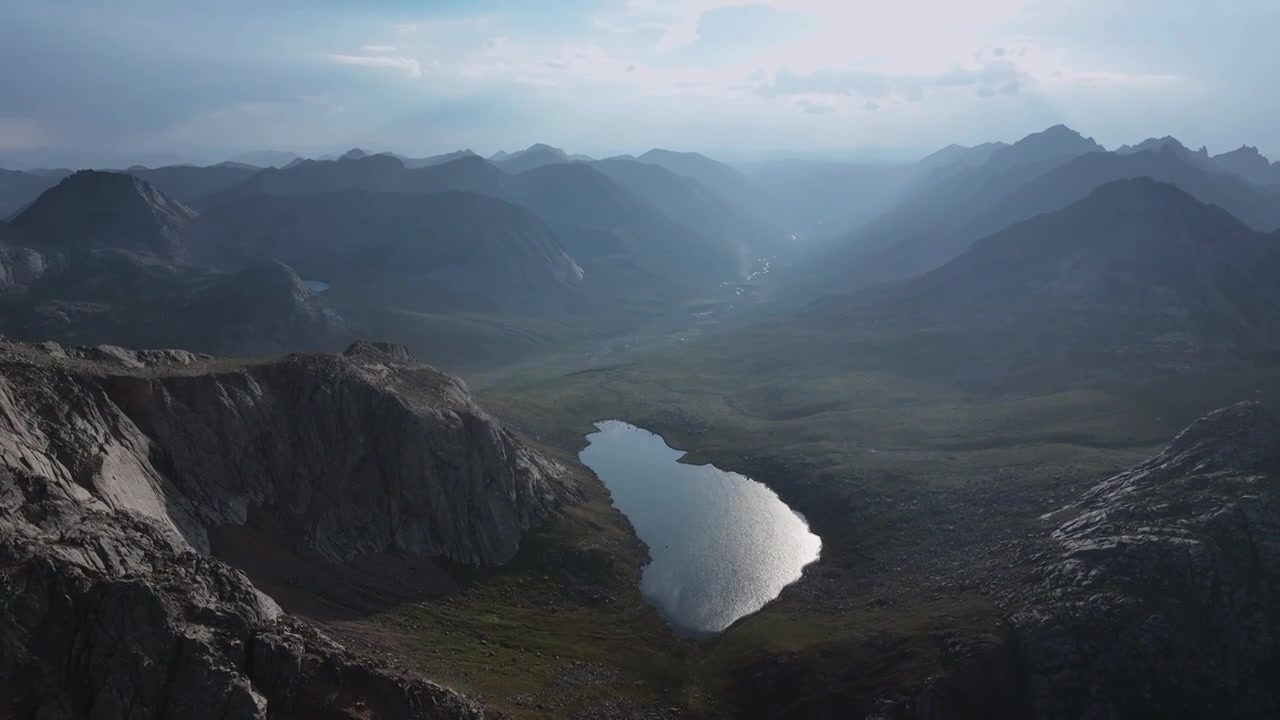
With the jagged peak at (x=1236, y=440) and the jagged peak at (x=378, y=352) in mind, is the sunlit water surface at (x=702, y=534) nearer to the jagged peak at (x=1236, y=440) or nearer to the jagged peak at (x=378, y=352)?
the jagged peak at (x=378, y=352)

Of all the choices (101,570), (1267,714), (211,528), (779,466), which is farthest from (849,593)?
(101,570)

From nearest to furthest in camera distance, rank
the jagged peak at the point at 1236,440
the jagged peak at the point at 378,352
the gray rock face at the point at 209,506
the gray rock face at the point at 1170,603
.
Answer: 1. the gray rock face at the point at 209,506
2. the gray rock face at the point at 1170,603
3. the jagged peak at the point at 1236,440
4. the jagged peak at the point at 378,352

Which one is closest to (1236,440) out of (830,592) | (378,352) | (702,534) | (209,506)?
(830,592)

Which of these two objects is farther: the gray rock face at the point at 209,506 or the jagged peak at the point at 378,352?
the jagged peak at the point at 378,352

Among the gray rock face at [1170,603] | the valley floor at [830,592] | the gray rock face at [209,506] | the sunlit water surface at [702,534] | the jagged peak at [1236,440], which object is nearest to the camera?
the gray rock face at [209,506]

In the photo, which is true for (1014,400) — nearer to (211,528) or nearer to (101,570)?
(211,528)

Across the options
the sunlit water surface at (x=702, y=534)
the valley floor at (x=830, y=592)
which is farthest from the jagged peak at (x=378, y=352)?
the sunlit water surface at (x=702, y=534)
